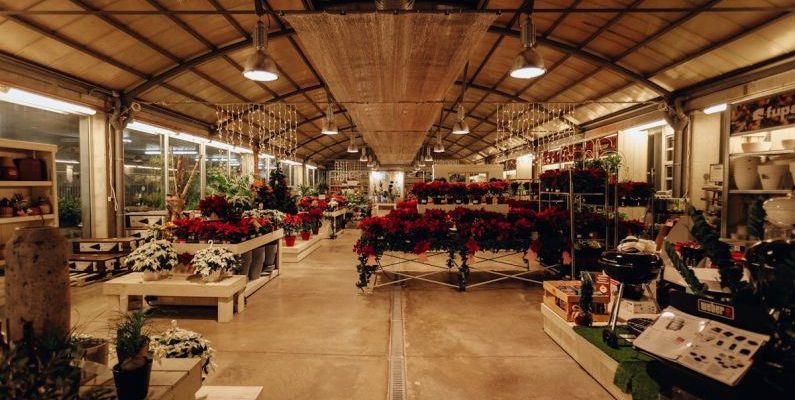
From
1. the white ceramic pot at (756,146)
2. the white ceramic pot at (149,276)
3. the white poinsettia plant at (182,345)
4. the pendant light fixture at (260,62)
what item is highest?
the pendant light fixture at (260,62)

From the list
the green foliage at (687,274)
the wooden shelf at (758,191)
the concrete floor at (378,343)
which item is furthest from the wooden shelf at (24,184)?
the wooden shelf at (758,191)

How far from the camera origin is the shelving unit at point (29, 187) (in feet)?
14.7

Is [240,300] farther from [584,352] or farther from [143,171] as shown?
[143,171]

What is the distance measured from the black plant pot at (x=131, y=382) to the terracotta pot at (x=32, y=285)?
0.25 metres

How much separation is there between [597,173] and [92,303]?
261 inches

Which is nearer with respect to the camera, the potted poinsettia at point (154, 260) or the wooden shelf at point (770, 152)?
the wooden shelf at point (770, 152)

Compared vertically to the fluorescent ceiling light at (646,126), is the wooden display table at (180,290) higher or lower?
lower

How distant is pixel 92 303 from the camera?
4.85m

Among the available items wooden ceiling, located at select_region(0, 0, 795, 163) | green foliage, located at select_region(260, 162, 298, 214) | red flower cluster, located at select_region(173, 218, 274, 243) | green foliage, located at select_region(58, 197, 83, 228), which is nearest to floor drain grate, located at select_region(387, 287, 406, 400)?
red flower cluster, located at select_region(173, 218, 274, 243)

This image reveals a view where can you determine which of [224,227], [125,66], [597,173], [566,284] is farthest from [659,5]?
[125,66]

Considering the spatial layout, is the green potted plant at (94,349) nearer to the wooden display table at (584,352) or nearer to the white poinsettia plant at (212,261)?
the white poinsettia plant at (212,261)

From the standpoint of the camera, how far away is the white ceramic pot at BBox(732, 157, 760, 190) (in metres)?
4.13

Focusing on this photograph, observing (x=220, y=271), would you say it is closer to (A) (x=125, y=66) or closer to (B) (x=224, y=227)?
(B) (x=224, y=227)

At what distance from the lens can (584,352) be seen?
3.17 meters
